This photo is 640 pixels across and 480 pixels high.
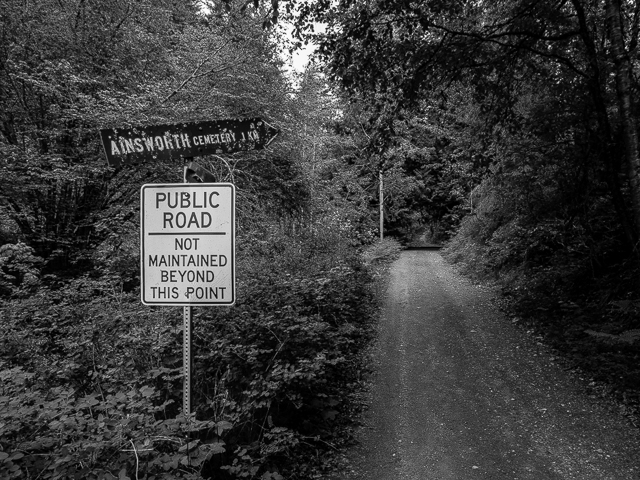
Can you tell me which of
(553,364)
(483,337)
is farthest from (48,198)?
(553,364)

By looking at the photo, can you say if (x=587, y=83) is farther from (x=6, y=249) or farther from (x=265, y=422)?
(x=6, y=249)

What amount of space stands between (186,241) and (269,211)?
9695 mm

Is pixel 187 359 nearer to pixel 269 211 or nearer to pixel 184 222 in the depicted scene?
pixel 184 222

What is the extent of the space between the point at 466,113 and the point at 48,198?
408 inches

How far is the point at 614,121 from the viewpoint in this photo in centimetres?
664

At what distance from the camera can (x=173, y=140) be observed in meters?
2.61

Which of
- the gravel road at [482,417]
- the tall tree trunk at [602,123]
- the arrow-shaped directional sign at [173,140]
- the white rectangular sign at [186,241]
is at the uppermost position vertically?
the tall tree trunk at [602,123]

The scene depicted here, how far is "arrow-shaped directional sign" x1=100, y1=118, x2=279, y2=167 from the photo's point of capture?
8.51 ft

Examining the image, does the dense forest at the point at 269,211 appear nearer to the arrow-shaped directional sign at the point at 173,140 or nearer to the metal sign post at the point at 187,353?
the metal sign post at the point at 187,353

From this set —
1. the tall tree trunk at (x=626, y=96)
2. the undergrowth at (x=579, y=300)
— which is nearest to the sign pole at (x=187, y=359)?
the undergrowth at (x=579, y=300)

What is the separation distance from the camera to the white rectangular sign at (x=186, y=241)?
8.48 ft

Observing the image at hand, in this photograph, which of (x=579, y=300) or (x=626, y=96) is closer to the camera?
(x=626, y=96)

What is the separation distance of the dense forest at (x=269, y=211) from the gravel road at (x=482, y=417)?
1.24 ft

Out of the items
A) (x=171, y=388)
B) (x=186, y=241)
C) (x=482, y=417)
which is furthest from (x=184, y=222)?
(x=482, y=417)
